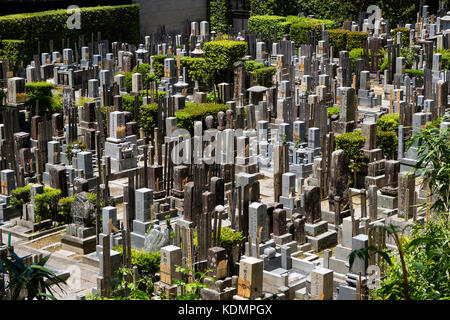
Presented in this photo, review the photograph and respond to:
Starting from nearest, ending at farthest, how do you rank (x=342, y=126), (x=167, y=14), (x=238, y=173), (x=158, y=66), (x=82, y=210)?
(x=82, y=210), (x=238, y=173), (x=342, y=126), (x=158, y=66), (x=167, y=14)

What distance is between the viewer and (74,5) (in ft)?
136

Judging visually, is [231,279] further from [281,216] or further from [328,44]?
[328,44]

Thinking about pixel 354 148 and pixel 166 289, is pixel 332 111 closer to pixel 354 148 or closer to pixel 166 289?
pixel 354 148

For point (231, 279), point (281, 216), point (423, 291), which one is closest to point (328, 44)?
point (281, 216)

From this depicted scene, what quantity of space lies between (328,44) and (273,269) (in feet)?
77.3

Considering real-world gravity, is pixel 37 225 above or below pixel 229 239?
below

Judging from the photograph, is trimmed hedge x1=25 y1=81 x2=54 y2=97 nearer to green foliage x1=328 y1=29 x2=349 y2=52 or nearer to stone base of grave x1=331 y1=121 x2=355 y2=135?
stone base of grave x1=331 y1=121 x2=355 y2=135

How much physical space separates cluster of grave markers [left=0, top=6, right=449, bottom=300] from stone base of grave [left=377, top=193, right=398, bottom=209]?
2.5 inches

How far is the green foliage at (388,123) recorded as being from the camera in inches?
978

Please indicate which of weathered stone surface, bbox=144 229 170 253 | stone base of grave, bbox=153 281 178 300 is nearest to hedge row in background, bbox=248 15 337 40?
weathered stone surface, bbox=144 229 170 253

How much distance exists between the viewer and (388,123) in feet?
81.6

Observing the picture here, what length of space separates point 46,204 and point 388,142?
366 inches

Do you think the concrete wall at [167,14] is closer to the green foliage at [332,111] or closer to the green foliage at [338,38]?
the green foliage at [338,38]

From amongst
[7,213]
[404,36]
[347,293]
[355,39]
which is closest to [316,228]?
[347,293]
